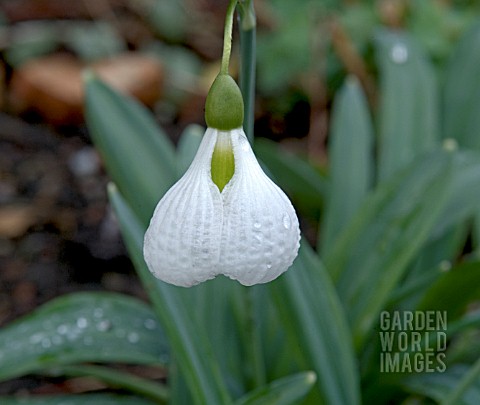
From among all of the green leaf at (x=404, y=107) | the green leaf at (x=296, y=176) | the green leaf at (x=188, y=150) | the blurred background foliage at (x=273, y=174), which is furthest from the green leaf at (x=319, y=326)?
the green leaf at (x=296, y=176)

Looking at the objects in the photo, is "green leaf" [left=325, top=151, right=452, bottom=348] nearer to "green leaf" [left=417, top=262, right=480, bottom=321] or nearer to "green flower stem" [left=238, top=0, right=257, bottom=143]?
"green leaf" [left=417, top=262, right=480, bottom=321]

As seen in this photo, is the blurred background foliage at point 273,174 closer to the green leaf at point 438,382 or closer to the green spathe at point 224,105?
the green leaf at point 438,382

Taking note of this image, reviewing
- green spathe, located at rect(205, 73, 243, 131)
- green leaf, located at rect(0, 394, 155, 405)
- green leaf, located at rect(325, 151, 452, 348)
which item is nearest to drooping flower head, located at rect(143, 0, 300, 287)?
green spathe, located at rect(205, 73, 243, 131)

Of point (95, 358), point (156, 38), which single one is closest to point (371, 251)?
point (95, 358)

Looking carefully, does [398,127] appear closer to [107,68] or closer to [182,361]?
[182,361]

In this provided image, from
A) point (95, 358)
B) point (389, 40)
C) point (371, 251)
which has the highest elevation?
point (389, 40)
